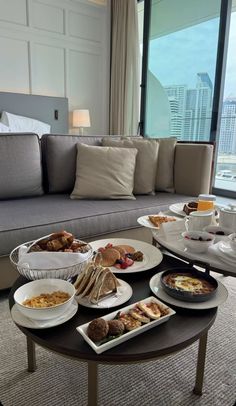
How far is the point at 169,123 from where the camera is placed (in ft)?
13.1

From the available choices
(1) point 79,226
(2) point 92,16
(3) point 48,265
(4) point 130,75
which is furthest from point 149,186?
(2) point 92,16

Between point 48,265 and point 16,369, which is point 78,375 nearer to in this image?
point 16,369

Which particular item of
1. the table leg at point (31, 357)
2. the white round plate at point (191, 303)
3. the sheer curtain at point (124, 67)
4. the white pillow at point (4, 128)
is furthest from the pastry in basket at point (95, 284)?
the sheer curtain at point (124, 67)

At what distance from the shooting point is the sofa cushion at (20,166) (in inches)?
77.2

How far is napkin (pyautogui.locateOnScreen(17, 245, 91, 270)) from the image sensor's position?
3.08ft

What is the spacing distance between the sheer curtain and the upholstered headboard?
32.5 inches

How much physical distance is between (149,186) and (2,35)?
2819mm

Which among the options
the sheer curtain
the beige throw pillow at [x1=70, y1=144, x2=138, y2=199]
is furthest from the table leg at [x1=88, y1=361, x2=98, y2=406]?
the sheer curtain

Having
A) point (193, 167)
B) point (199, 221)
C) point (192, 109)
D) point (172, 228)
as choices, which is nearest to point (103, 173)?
point (193, 167)

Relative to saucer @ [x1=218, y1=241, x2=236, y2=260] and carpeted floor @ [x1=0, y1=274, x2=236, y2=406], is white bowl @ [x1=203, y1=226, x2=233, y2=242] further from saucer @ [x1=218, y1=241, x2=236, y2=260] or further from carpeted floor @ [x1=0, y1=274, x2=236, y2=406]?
carpeted floor @ [x1=0, y1=274, x2=236, y2=406]

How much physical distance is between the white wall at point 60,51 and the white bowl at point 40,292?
349cm

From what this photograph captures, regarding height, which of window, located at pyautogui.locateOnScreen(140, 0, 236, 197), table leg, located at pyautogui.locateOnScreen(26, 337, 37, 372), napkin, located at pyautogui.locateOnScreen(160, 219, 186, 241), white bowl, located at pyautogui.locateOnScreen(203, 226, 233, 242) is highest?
window, located at pyautogui.locateOnScreen(140, 0, 236, 197)

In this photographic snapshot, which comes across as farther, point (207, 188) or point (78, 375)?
point (207, 188)

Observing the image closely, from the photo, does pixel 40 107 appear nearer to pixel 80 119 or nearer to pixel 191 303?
pixel 80 119
